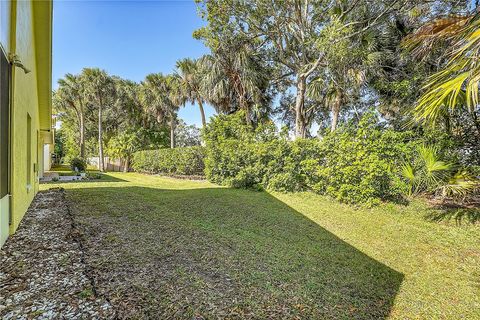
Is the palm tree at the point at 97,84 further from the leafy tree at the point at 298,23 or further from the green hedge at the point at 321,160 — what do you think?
the green hedge at the point at 321,160

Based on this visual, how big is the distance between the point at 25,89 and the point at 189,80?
47.1 feet

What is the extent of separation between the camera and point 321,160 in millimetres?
8125

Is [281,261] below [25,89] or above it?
below

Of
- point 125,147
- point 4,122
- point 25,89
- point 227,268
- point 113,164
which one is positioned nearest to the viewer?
point 4,122

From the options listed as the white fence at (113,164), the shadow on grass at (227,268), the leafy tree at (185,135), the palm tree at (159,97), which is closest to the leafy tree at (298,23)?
the shadow on grass at (227,268)

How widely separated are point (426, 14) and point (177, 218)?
10717 millimetres

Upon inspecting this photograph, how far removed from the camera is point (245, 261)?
3.71 meters

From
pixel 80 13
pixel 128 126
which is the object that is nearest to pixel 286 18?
pixel 80 13

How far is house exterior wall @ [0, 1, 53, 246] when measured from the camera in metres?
3.41

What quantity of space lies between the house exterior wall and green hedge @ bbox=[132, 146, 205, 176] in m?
7.29

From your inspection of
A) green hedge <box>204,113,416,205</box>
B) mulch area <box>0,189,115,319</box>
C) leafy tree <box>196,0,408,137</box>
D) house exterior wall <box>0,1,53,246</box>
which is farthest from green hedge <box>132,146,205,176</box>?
mulch area <box>0,189,115,319</box>

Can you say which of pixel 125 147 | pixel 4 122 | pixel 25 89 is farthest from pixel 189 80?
pixel 4 122

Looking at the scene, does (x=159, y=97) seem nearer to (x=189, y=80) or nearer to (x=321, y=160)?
(x=189, y=80)

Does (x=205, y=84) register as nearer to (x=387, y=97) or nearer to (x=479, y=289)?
(x=387, y=97)
